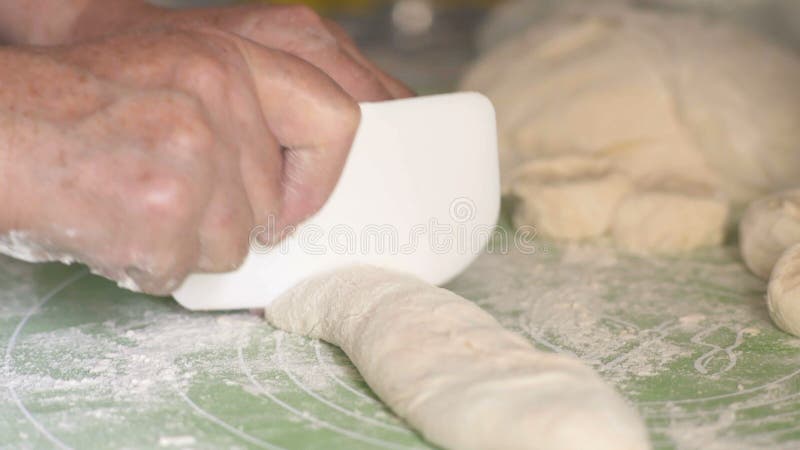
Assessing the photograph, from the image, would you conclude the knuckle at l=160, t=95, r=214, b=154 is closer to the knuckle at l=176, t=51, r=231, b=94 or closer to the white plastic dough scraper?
the knuckle at l=176, t=51, r=231, b=94

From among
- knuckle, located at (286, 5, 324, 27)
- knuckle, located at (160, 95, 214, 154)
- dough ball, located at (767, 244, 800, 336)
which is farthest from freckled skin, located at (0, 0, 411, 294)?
dough ball, located at (767, 244, 800, 336)

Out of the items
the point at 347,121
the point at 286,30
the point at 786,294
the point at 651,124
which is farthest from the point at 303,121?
the point at 651,124

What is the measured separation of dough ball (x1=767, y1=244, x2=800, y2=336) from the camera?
1.58 m

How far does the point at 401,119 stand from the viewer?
5.24 feet

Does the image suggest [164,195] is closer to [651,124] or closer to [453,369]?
[453,369]

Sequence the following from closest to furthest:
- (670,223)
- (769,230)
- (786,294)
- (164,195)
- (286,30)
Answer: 1. (164,195)
2. (786,294)
3. (286,30)
4. (769,230)
5. (670,223)

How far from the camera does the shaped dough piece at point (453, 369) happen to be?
1.14 m

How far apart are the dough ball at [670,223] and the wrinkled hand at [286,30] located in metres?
0.58

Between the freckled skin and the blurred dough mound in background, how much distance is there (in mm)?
811

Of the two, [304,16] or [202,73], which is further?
[304,16]

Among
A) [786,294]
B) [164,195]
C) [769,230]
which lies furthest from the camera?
[769,230]

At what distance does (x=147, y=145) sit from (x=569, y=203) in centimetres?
109

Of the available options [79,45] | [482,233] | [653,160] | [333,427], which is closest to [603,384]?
[333,427]

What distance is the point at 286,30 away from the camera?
5.72ft
